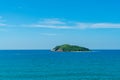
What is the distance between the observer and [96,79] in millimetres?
64000

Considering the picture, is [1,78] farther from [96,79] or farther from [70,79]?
[96,79]

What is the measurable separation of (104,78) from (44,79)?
13616 mm

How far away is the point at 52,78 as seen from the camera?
66.4 meters

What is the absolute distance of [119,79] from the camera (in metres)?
Answer: 63.7

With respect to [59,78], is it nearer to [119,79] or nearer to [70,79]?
[70,79]

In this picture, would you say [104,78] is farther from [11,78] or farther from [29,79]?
[11,78]

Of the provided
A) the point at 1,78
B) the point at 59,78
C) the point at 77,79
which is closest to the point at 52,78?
the point at 59,78

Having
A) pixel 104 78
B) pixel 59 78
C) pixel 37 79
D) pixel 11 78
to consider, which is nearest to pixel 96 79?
pixel 104 78

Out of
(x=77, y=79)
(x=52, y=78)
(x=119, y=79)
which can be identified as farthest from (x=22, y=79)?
(x=119, y=79)

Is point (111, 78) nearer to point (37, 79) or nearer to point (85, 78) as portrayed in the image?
point (85, 78)

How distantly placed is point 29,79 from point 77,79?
10616 millimetres

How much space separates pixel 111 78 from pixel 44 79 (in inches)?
600

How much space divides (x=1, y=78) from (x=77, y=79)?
1707cm

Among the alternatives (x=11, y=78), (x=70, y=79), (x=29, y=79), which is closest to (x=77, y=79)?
(x=70, y=79)
